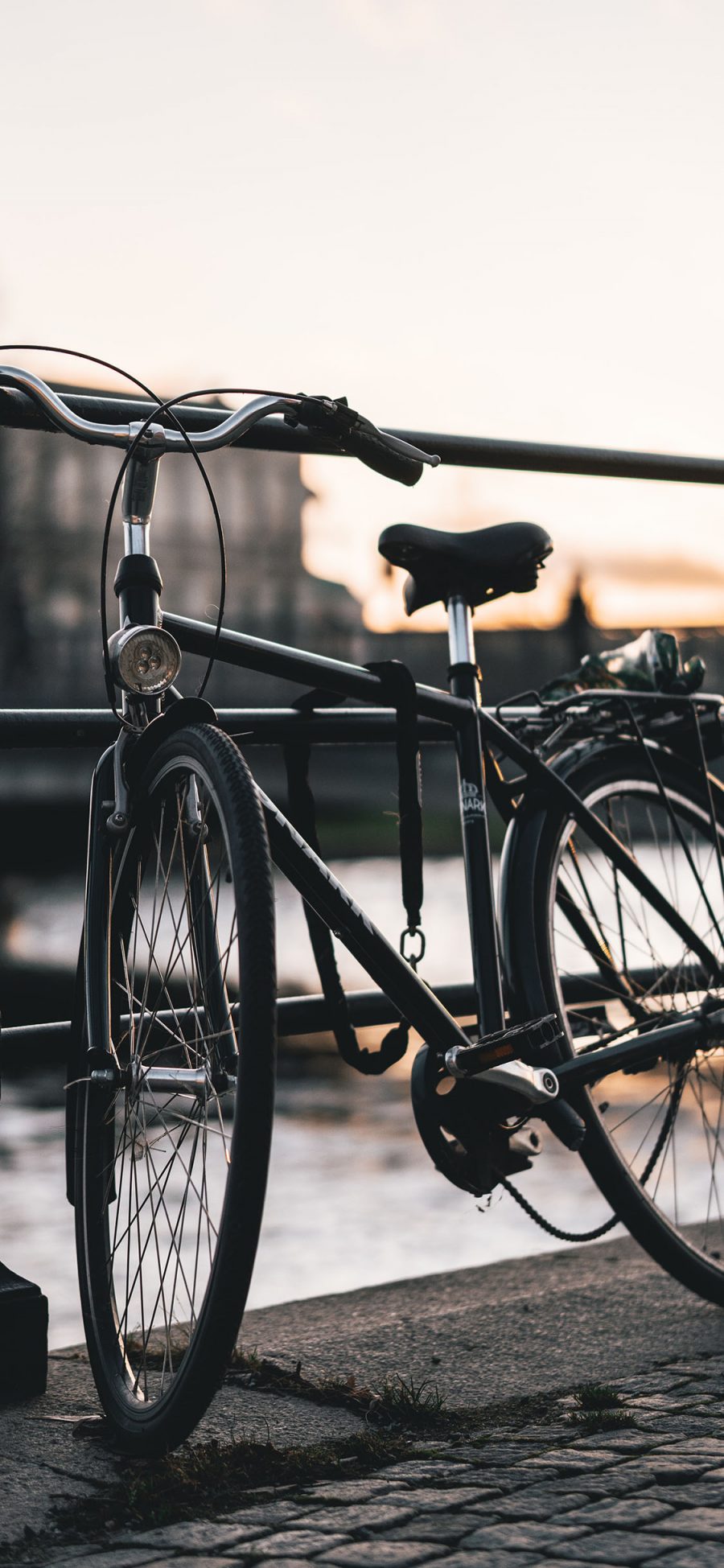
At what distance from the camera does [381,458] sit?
2.53 m

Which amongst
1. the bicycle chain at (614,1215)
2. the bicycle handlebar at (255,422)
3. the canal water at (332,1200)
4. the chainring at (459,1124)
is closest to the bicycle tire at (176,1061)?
the chainring at (459,1124)

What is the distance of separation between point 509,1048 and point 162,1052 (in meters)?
0.54

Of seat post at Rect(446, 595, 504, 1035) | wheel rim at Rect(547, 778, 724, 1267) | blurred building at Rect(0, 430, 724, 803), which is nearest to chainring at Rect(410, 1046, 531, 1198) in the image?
seat post at Rect(446, 595, 504, 1035)

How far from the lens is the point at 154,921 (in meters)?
2.33

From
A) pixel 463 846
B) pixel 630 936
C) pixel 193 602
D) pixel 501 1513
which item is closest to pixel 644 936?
pixel 630 936

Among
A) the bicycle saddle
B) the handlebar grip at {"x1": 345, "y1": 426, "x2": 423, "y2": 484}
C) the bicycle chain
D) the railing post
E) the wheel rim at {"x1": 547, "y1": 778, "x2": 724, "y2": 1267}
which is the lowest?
the railing post

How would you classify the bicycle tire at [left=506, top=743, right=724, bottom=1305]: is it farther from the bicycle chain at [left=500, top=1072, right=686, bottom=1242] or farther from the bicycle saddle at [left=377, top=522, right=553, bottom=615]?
the bicycle saddle at [left=377, top=522, right=553, bottom=615]

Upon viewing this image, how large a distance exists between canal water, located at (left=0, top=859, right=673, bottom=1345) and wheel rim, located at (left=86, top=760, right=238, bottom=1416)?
776mm

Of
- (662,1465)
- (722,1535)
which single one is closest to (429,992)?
(662,1465)

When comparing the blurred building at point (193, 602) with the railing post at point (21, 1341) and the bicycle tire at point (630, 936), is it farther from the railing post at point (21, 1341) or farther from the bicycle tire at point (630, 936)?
the railing post at point (21, 1341)

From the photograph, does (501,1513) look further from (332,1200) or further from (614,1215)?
(332,1200)

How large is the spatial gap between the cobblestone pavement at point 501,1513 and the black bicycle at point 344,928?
19 centimetres

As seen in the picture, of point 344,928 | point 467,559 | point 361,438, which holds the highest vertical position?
point 361,438

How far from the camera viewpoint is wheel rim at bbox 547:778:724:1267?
9.35 feet
